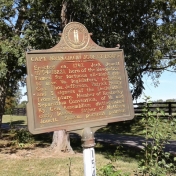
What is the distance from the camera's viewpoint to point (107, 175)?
204 inches

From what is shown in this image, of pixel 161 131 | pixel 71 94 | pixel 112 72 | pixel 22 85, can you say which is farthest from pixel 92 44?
pixel 22 85

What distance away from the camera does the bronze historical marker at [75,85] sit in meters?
4.43

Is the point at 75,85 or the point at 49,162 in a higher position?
the point at 75,85

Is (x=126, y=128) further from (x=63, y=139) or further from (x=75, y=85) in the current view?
(x=75, y=85)

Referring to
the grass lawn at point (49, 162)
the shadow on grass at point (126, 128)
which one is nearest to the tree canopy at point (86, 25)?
the grass lawn at point (49, 162)

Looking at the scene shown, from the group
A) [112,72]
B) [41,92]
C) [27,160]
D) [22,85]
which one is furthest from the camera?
[22,85]

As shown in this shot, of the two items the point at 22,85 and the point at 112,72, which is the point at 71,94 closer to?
the point at 112,72

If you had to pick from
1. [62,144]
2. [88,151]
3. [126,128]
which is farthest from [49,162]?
[126,128]

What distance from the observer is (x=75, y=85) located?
15.5ft

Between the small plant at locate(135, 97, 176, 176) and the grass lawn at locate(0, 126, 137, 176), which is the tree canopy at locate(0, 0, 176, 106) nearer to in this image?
the grass lawn at locate(0, 126, 137, 176)

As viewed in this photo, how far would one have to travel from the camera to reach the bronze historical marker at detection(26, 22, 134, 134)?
4.43 meters

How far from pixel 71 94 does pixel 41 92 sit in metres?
0.50

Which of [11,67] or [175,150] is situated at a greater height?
[11,67]

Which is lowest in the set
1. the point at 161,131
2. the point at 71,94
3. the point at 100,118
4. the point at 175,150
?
the point at 175,150
